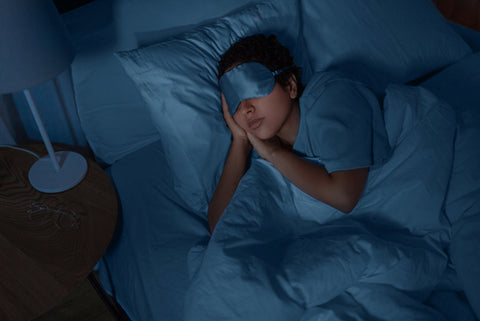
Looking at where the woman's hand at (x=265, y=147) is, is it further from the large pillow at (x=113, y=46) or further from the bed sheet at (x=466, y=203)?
the bed sheet at (x=466, y=203)

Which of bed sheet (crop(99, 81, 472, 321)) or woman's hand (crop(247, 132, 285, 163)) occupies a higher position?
woman's hand (crop(247, 132, 285, 163))

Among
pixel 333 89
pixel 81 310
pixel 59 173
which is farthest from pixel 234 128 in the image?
pixel 81 310

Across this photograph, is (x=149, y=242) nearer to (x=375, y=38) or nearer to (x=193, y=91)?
(x=193, y=91)

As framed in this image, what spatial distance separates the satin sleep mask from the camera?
93 cm

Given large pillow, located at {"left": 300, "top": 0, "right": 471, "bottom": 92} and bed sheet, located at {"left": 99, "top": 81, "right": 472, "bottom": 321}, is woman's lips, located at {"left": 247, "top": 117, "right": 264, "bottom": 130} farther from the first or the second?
large pillow, located at {"left": 300, "top": 0, "right": 471, "bottom": 92}

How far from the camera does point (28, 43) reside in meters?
0.76

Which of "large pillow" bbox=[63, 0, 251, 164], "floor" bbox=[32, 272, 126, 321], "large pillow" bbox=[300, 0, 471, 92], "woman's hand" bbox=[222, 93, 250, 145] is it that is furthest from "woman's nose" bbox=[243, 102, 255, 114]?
"floor" bbox=[32, 272, 126, 321]

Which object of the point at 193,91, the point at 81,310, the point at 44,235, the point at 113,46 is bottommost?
the point at 81,310

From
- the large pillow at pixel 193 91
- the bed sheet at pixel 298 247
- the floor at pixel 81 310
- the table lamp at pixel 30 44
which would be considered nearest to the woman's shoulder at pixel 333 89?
the bed sheet at pixel 298 247

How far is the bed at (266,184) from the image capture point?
80 cm

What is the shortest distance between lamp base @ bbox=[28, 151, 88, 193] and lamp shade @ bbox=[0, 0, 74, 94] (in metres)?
0.34

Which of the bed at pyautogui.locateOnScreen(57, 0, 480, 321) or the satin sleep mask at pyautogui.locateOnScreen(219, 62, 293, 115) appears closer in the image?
the bed at pyautogui.locateOnScreen(57, 0, 480, 321)

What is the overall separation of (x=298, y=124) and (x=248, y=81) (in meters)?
0.24

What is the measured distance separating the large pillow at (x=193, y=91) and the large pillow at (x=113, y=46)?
0.29 ft
